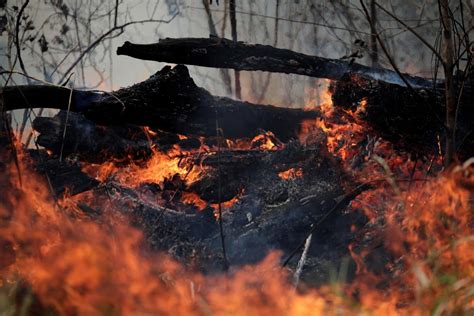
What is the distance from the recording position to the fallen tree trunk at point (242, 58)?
144 inches

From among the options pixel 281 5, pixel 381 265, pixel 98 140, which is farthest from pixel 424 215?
pixel 281 5

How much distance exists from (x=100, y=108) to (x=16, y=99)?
23.9 inches

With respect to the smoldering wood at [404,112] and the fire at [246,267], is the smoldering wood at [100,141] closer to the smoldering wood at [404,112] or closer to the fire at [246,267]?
the fire at [246,267]

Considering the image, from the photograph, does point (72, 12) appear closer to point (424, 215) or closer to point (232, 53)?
point (232, 53)

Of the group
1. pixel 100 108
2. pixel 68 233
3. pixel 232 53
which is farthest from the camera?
pixel 232 53

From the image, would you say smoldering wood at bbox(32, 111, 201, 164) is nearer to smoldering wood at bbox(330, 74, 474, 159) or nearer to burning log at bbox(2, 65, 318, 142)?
burning log at bbox(2, 65, 318, 142)

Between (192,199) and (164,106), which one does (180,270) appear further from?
(164,106)

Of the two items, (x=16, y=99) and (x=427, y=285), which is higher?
(x=16, y=99)

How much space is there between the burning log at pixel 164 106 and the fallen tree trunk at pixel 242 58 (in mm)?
157

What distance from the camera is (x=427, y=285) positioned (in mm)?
1262

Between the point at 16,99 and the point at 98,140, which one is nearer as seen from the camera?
the point at 16,99

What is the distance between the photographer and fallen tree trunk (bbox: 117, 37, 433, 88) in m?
3.65

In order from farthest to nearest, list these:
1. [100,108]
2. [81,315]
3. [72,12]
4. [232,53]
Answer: [72,12]
[232,53]
[100,108]
[81,315]

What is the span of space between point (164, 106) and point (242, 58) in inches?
32.4
